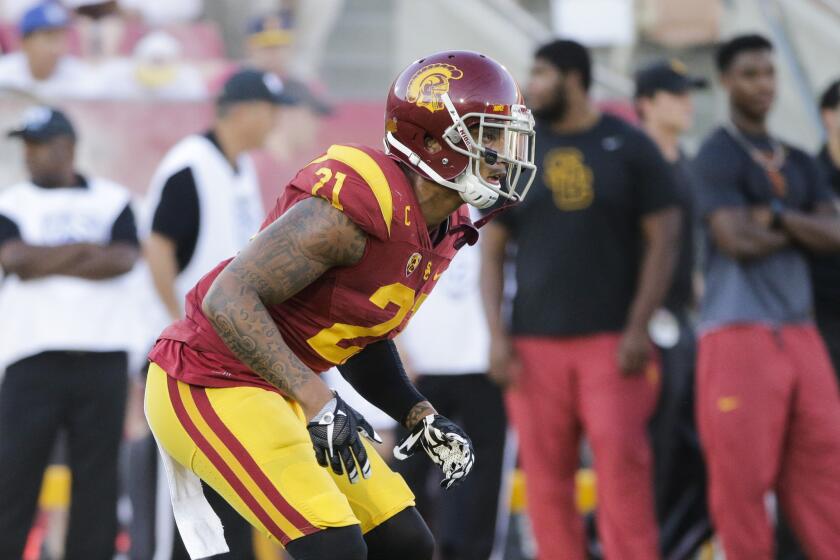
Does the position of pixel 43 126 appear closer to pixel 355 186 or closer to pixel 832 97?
pixel 355 186

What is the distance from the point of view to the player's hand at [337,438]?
335cm

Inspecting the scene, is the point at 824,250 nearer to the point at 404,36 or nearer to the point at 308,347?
the point at 308,347

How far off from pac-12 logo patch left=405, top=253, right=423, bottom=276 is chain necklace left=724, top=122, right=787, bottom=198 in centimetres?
247

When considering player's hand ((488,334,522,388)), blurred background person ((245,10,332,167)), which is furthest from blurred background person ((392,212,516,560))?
blurred background person ((245,10,332,167))

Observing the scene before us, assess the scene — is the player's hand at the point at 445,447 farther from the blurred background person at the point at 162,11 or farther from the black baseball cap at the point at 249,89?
the blurred background person at the point at 162,11

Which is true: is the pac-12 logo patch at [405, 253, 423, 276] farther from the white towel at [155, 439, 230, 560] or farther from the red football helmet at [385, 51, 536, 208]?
the white towel at [155, 439, 230, 560]

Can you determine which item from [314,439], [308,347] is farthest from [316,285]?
[314,439]

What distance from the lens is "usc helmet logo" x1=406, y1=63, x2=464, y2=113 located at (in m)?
3.69

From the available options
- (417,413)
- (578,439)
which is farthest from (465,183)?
(578,439)

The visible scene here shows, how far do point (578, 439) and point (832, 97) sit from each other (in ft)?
6.47

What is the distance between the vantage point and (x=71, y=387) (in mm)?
5938

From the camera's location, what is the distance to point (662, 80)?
7.16 meters

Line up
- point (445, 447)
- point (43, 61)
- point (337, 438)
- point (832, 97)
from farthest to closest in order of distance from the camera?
point (43, 61), point (832, 97), point (445, 447), point (337, 438)

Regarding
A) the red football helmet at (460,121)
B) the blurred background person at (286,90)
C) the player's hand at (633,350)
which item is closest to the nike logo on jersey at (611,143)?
the player's hand at (633,350)
